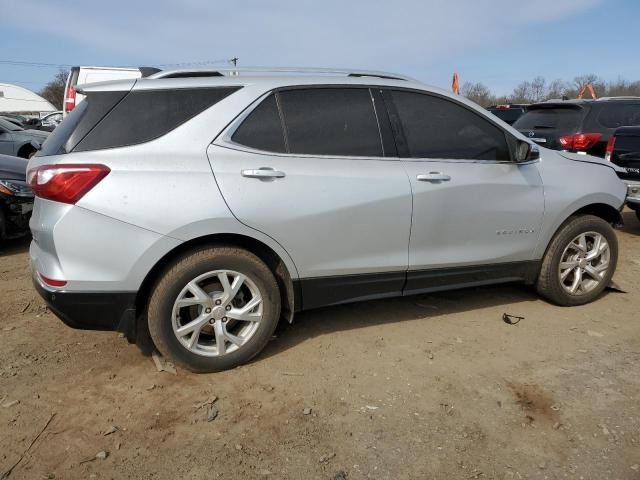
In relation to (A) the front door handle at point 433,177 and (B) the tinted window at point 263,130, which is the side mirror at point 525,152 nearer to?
(A) the front door handle at point 433,177

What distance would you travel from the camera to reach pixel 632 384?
2.94 m

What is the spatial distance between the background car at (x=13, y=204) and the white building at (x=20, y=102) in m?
46.6

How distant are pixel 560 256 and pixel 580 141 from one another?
4095mm

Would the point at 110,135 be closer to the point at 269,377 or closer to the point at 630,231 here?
the point at 269,377

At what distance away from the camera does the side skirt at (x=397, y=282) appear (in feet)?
10.5

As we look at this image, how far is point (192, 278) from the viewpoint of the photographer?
283 cm

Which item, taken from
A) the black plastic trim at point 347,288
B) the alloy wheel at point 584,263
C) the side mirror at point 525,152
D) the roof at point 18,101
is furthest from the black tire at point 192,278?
the roof at point 18,101

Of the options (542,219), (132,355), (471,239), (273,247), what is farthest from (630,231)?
(132,355)

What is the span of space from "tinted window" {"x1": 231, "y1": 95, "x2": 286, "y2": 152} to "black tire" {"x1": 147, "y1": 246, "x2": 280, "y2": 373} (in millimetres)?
659

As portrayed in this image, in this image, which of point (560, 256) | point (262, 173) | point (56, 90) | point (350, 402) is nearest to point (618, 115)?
point (560, 256)

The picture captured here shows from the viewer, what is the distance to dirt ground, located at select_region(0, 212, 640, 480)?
230cm

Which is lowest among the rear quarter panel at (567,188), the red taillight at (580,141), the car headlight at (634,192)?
the car headlight at (634,192)

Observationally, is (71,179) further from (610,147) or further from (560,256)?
(610,147)

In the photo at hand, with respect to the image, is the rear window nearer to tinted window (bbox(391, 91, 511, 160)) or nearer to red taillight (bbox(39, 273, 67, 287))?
tinted window (bbox(391, 91, 511, 160))
